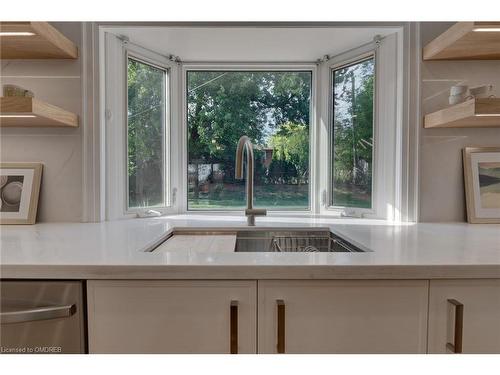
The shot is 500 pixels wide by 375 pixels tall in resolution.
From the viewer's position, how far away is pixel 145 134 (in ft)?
6.03

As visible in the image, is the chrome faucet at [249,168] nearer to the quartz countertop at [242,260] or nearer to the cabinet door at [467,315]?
the quartz countertop at [242,260]

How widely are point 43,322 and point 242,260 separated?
562mm

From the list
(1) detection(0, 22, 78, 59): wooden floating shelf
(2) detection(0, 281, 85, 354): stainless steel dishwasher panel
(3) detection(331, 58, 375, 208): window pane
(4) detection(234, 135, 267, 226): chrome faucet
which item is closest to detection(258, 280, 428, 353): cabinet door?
(2) detection(0, 281, 85, 354): stainless steel dishwasher panel

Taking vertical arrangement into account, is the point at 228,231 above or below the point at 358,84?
below

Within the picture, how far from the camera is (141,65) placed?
5.97 ft

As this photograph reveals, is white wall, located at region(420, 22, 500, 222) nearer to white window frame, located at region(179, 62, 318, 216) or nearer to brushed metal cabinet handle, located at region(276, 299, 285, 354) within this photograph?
white window frame, located at region(179, 62, 318, 216)

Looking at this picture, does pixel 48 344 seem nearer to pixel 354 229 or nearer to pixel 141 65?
pixel 354 229

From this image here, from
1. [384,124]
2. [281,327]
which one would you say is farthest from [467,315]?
[384,124]

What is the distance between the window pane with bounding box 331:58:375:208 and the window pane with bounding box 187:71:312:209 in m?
0.18

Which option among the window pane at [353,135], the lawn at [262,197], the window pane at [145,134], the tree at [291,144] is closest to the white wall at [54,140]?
the window pane at [145,134]

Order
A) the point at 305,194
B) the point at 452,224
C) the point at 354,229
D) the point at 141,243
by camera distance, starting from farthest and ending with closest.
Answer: the point at 305,194 < the point at 452,224 < the point at 354,229 < the point at 141,243
